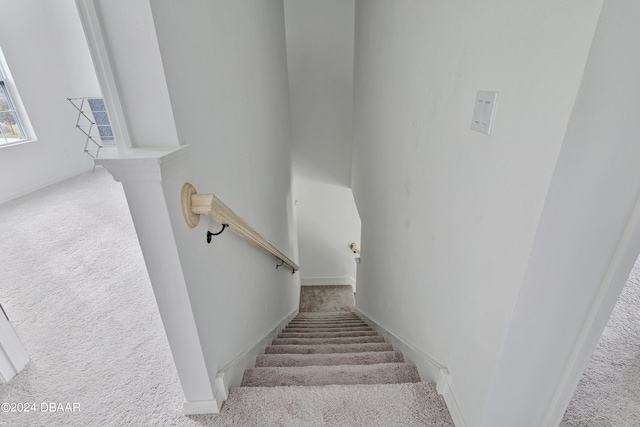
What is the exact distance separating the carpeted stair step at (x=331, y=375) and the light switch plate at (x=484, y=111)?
115 centimetres

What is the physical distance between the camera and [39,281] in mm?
2090

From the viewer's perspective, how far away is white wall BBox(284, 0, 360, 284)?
3.64 metres

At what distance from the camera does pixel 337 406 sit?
3.82 feet

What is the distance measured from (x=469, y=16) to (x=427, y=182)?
0.61 metres

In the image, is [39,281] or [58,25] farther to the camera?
[58,25]

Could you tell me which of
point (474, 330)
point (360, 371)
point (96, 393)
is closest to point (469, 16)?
point (474, 330)

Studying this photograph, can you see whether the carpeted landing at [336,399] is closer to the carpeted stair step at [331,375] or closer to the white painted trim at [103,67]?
the carpeted stair step at [331,375]

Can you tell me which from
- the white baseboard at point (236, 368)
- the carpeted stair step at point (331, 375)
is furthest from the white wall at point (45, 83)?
the carpeted stair step at point (331, 375)

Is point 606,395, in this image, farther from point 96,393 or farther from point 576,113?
point 96,393

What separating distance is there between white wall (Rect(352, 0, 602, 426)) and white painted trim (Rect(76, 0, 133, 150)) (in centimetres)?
99

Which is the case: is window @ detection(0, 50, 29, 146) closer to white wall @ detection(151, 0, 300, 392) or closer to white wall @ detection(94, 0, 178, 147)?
white wall @ detection(151, 0, 300, 392)

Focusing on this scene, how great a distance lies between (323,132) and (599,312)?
3.82 metres

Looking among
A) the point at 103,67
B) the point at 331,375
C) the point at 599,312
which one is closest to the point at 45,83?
the point at 103,67

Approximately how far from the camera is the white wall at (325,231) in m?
4.87
